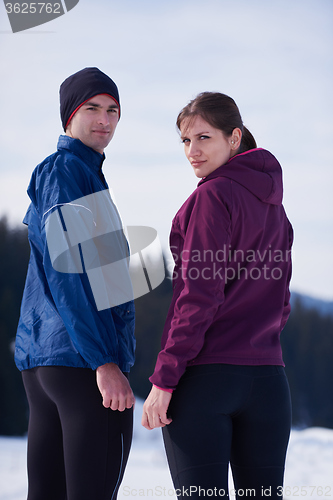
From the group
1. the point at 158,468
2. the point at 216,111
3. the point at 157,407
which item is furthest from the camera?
the point at 158,468

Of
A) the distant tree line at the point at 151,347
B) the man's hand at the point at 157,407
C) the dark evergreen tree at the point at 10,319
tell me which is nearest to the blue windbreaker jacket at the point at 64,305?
the man's hand at the point at 157,407

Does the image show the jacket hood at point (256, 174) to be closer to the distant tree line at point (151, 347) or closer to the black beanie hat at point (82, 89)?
the black beanie hat at point (82, 89)

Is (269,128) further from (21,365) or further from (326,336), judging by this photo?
(21,365)

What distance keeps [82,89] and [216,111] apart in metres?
0.36

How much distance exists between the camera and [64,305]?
3.15ft

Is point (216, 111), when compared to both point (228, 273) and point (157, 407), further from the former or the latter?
point (157, 407)

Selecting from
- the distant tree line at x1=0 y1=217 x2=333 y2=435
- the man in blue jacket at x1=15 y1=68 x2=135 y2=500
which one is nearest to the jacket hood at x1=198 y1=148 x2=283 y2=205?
the man in blue jacket at x1=15 y1=68 x2=135 y2=500

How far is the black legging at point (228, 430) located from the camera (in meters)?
0.85

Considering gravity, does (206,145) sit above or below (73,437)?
above

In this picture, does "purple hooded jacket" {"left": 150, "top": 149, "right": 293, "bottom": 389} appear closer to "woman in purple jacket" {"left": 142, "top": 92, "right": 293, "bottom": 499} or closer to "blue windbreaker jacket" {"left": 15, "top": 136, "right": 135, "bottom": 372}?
"woman in purple jacket" {"left": 142, "top": 92, "right": 293, "bottom": 499}

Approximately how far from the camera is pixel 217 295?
0.88 meters

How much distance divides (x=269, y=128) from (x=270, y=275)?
2886 mm

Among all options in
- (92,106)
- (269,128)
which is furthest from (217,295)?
(269,128)

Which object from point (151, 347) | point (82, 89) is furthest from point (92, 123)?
point (151, 347)
